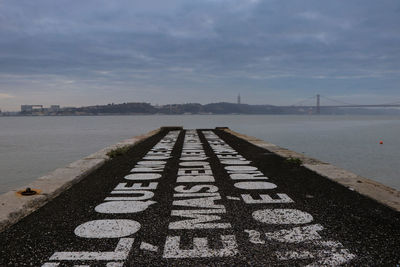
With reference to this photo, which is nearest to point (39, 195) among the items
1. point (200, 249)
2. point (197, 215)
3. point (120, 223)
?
point (120, 223)

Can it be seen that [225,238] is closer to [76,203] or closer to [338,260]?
[338,260]

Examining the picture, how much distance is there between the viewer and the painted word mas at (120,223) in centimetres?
351

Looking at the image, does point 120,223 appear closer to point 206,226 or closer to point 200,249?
point 206,226

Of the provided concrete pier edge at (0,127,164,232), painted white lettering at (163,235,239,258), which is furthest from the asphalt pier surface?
concrete pier edge at (0,127,164,232)

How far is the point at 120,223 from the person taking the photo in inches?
180

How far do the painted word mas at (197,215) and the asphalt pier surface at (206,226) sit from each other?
0.01 meters

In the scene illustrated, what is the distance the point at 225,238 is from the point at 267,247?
54 cm

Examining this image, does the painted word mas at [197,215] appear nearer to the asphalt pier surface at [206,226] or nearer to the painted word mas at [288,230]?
the asphalt pier surface at [206,226]

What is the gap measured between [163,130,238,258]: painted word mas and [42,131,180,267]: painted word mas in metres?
0.43

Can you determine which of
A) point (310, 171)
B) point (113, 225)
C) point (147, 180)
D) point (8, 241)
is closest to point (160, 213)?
point (113, 225)

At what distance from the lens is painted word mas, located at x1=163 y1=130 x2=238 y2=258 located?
12.0 feet

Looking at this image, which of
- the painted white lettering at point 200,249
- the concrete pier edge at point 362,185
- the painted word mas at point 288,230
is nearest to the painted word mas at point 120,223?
the painted white lettering at point 200,249

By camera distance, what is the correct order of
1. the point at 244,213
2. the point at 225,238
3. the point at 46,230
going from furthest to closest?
1. the point at 244,213
2. the point at 46,230
3. the point at 225,238

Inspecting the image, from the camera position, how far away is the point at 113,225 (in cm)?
448
